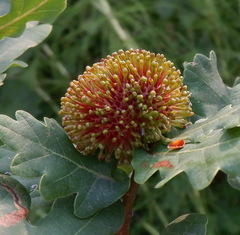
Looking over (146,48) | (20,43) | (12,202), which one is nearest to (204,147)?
(12,202)

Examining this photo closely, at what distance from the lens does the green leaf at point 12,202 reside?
2.00 feet

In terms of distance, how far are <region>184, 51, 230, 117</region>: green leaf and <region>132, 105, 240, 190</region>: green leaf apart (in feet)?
0.17

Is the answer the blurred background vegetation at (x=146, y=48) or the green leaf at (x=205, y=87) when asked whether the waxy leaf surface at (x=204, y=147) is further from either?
the blurred background vegetation at (x=146, y=48)

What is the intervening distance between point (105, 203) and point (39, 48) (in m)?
1.52

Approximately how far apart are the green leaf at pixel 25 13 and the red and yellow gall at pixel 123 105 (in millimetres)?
107

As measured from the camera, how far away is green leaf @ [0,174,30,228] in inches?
24.0

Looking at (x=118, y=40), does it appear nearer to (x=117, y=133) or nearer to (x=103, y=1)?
(x=103, y=1)

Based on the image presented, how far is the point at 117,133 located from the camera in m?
0.66

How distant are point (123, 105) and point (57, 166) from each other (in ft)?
0.34

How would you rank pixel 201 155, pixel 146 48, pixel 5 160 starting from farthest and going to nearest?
pixel 146 48 → pixel 5 160 → pixel 201 155

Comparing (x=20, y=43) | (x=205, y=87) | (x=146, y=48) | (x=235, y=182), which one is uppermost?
(x=20, y=43)

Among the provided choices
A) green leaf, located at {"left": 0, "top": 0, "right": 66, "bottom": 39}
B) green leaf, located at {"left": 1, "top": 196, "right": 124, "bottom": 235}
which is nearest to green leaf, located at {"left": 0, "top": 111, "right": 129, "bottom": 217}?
green leaf, located at {"left": 1, "top": 196, "right": 124, "bottom": 235}

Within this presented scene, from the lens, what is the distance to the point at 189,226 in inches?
27.0

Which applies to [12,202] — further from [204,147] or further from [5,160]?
[204,147]
